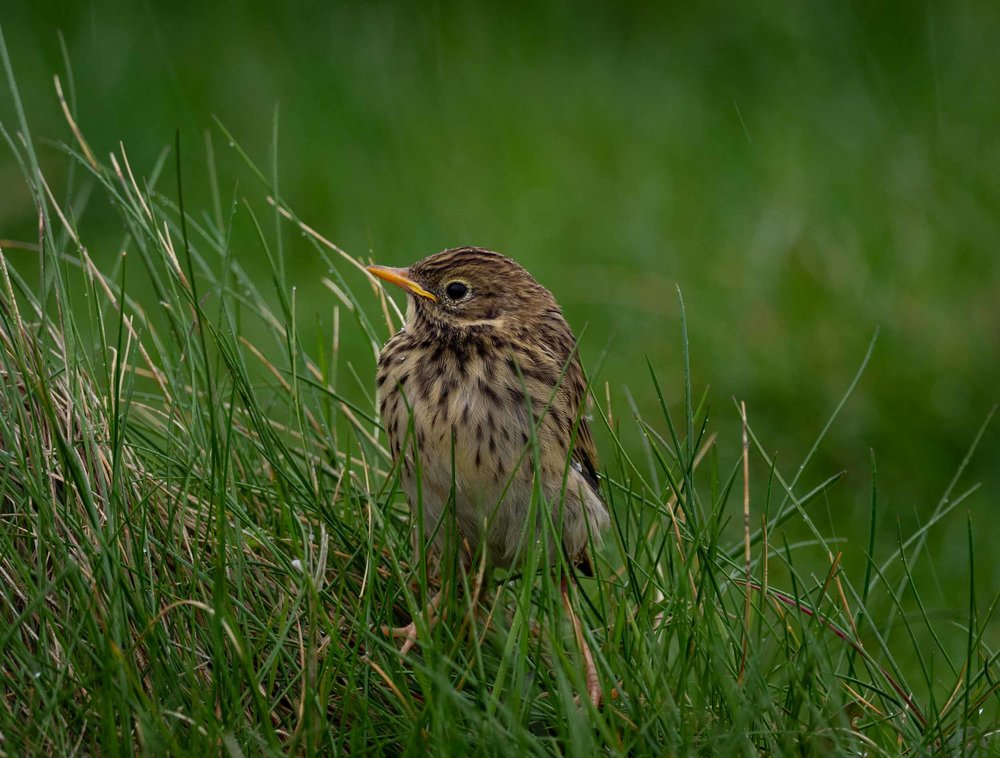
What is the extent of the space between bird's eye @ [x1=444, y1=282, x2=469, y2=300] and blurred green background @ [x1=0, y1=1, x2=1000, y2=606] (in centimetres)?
281

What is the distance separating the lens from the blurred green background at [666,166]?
22.7ft

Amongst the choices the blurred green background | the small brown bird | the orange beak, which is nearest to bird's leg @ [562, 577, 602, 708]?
the small brown bird

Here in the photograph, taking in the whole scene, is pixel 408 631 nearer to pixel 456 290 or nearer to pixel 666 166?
pixel 456 290

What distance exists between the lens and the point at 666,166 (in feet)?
29.2

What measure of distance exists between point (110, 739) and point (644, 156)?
6.68m

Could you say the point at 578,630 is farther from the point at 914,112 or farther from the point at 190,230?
the point at 914,112

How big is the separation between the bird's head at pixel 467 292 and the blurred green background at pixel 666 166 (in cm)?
269

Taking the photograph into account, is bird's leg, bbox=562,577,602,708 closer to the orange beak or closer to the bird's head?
the bird's head

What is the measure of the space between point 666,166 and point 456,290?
4.85 metres

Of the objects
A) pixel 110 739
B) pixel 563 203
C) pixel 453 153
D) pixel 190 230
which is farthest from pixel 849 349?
pixel 110 739

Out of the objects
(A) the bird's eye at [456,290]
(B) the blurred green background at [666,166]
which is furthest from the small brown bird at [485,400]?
(B) the blurred green background at [666,166]

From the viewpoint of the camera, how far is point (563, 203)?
8656 millimetres

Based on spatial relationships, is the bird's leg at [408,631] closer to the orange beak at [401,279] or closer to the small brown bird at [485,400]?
the small brown bird at [485,400]

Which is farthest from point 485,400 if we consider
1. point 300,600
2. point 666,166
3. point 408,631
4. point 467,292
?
point 666,166
